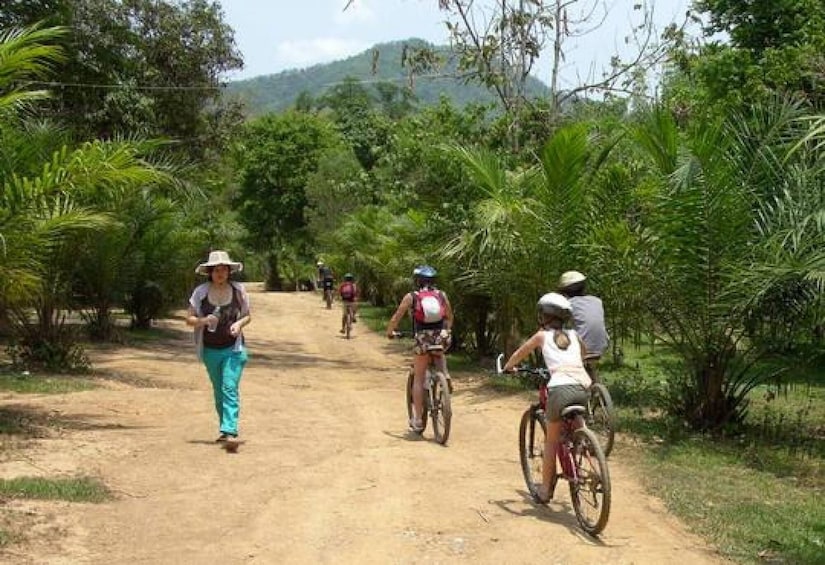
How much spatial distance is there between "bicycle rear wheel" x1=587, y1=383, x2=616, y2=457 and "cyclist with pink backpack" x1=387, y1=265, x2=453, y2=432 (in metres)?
1.47

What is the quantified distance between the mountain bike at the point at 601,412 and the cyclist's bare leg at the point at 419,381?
5.32ft

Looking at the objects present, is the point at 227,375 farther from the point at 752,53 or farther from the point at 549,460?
the point at 752,53

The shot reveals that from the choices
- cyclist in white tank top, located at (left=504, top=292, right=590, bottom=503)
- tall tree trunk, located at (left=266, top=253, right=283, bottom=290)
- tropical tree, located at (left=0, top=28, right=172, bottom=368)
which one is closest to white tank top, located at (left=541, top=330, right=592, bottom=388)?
cyclist in white tank top, located at (left=504, top=292, right=590, bottom=503)

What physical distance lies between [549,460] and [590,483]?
1.66 ft

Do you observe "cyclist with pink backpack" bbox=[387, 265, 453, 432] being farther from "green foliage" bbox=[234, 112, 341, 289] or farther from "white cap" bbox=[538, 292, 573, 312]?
"green foliage" bbox=[234, 112, 341, 289]

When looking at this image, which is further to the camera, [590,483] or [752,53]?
[752,53]

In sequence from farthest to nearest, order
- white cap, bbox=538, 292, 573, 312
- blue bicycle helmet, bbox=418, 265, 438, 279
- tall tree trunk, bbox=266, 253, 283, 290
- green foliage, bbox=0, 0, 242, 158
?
1. tall tree trunk, bbox=266, 253, 283, 290
2. green foliage, bbox=0, 0, 242, 158
3. blue bicycle helmet, bbox=418, 265, 438, 279
4. white cap, bbox=538, 292, 573, 312

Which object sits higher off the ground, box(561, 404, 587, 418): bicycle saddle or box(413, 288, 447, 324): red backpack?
box(413, 288, 447, 324): red backpack

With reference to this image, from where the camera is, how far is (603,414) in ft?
29.3

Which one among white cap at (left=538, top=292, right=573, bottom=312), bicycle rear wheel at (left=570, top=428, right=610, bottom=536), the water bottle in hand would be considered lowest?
bicycle rear wheel at (left=570, top=428, right=610, bottom=536)

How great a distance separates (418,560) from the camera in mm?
5641

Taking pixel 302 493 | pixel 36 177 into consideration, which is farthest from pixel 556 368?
pixel 36 177

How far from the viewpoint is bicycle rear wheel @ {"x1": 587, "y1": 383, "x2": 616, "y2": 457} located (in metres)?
8.74

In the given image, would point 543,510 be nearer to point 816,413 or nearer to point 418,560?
point 418,560
